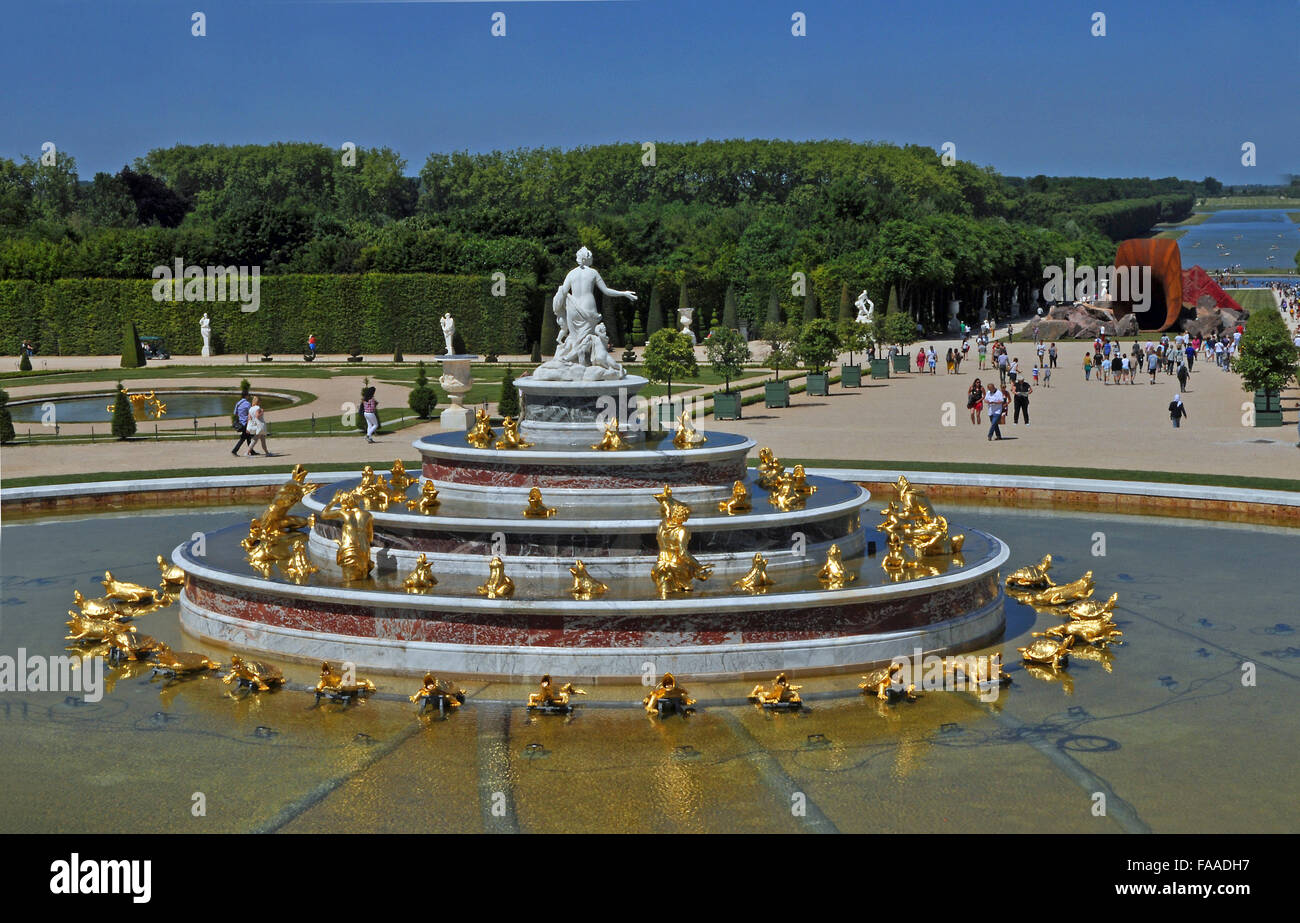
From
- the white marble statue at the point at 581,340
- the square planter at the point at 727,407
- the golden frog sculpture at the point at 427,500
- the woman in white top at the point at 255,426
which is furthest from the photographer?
the square planter at the point at 727,407

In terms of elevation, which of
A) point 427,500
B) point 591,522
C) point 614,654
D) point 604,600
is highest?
point 427,500

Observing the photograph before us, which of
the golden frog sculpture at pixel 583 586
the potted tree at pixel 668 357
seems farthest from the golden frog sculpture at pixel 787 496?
the potted tree at pixel 668 357

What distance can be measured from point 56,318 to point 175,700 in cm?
6945

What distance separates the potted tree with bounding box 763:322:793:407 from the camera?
50259 mm

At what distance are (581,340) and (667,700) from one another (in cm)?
954

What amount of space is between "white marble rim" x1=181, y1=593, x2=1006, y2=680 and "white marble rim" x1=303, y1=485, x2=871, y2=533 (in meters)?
2.33

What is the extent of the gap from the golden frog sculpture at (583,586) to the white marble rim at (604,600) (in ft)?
0.84

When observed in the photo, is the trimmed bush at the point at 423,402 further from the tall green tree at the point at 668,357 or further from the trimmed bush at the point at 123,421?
the trimmed bush at the point at 123,421

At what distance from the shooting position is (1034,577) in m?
21.2

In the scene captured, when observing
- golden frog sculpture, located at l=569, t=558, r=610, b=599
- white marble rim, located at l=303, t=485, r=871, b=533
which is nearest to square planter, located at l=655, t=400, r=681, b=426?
white marble rim, located at l=303, t=485, r=871, b=533

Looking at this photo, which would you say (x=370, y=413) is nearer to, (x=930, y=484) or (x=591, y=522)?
(x=930, y=484)

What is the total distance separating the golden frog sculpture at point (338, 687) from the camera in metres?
16.0

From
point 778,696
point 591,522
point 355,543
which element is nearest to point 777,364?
point 591,522
